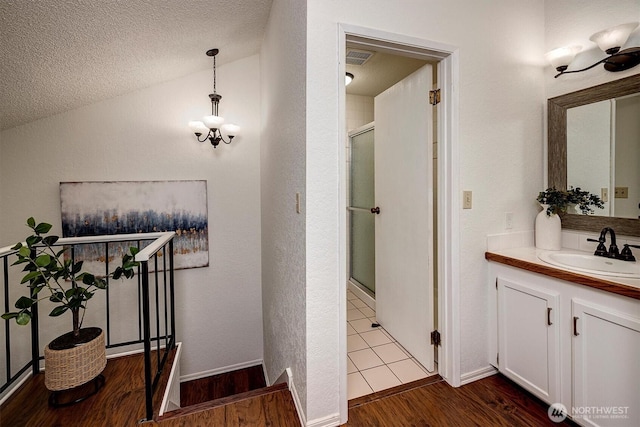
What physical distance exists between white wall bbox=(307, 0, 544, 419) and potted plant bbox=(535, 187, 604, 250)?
98 millimetres

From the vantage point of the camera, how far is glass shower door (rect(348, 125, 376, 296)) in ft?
11.0

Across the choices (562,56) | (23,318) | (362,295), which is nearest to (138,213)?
(23,318)

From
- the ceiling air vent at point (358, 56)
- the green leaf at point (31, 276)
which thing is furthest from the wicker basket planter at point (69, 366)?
the ceiling air vent at point (358, 56)

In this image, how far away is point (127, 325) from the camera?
2629 millimetres

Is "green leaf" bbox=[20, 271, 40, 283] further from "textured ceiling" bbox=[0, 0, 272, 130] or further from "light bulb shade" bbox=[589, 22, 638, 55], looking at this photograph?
"light bulb shade" bbox=[589, 22, 638, 55]

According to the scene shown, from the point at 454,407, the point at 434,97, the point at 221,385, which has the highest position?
the point at 434,97

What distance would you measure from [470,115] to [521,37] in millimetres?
713

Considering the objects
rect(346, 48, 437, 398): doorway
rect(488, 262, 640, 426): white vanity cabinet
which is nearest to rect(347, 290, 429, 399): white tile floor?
rect(346, 48, 437, 398): doorway

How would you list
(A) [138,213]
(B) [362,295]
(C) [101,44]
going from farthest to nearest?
(B) [362,295] → (A) [138,213] → (C) [101,44]

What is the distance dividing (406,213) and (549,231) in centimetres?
91

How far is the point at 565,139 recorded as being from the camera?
75.5 inches

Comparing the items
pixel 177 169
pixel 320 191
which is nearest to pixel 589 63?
pixel 320 191

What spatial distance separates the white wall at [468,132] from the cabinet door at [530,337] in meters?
0.13

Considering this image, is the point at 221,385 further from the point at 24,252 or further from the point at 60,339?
the point at 24,252
